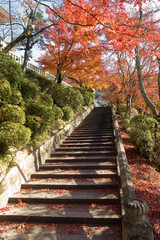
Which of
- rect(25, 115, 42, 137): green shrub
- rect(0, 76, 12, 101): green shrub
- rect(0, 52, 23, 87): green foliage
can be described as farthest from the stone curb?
rect(0, 52, 23, 87): green foliage

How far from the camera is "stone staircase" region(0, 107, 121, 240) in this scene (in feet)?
11.7

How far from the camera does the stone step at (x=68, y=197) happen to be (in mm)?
4348

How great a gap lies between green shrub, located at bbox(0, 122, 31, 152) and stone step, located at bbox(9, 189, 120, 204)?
4.79 ft

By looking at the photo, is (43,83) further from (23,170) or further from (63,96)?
(23,170)

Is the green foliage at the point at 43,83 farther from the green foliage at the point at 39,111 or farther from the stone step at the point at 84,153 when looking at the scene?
the stone step at the point at 84,153

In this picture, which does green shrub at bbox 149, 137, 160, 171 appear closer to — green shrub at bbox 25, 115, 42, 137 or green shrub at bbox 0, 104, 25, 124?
green shrub at bbox 25, 115, 42, 137

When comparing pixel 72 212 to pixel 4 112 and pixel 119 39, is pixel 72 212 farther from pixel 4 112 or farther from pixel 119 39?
pixel 119 39

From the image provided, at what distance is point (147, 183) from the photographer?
538cm

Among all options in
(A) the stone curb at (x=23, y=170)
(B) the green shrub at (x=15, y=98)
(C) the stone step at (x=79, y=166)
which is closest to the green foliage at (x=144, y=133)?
(C) the stone step at (x=79, y=166)

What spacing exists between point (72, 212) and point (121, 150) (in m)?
2.96

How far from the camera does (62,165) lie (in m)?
6.23

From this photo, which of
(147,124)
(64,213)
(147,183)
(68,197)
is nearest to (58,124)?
(147,124)

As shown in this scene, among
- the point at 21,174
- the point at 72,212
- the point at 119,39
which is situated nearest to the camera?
the point at 72,212

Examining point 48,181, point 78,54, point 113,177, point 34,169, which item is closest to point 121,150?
point 113,177
